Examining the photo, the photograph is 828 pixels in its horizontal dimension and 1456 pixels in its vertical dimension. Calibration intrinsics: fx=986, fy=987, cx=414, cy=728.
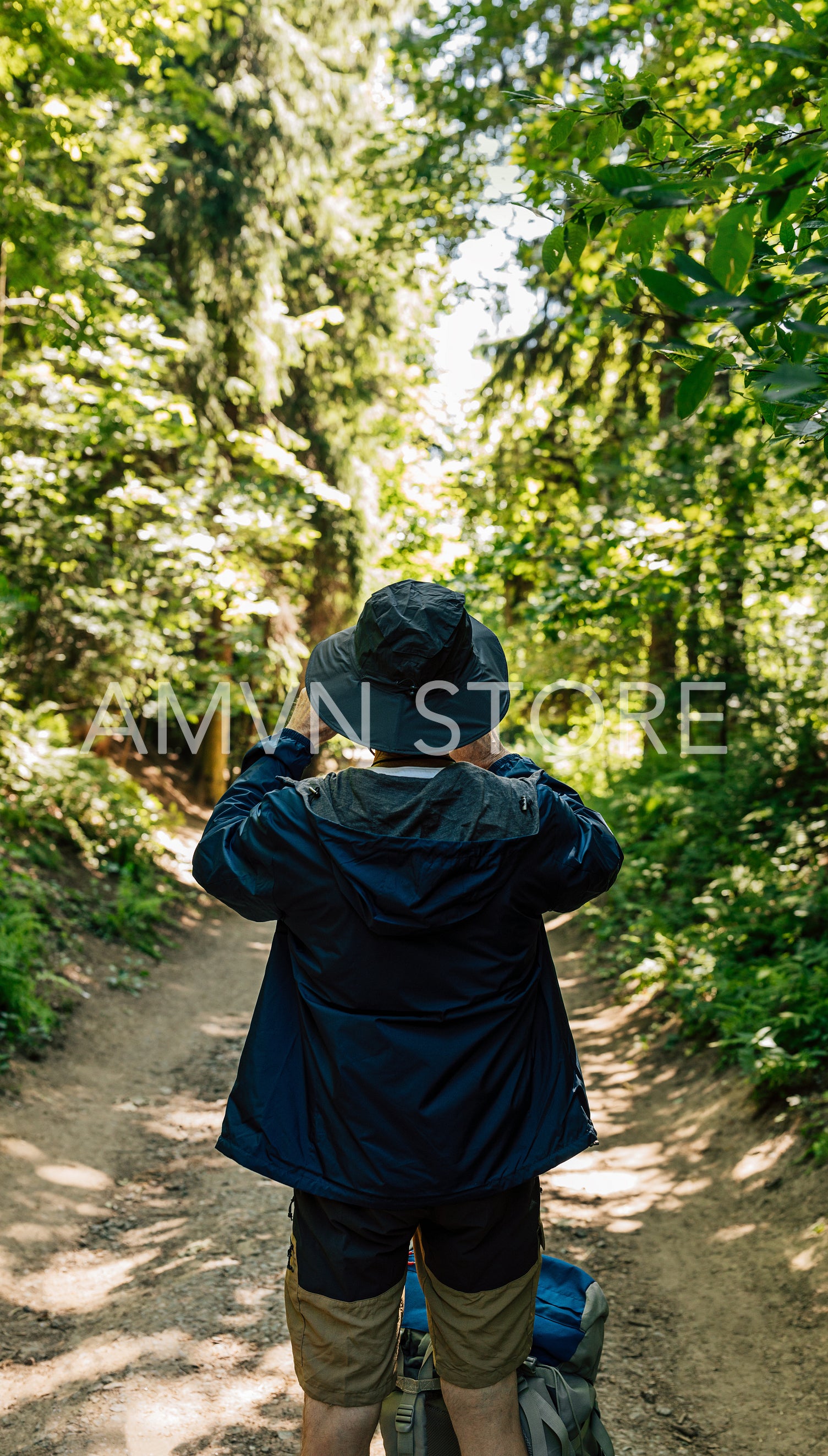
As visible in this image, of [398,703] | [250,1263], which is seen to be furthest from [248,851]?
[250,1263]

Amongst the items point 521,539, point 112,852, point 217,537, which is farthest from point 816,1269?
point 217,537

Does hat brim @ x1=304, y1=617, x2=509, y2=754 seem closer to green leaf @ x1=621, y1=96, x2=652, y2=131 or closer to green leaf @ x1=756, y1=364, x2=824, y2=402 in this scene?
green leaf @ x1=756, y1=364, x2=824, y2=402

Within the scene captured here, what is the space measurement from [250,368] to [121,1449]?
1232 centimetres

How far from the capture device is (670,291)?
4.48 ft

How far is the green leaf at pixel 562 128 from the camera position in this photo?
2264 millimetres

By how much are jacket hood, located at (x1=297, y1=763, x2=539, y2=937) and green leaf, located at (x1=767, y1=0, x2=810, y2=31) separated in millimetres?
1744

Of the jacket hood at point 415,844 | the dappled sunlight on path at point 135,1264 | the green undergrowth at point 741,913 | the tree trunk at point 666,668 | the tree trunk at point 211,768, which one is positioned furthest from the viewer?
the tree trunk at point 211,768

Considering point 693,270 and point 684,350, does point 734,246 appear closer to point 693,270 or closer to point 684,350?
point 693,270

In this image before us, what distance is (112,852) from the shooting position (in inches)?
402

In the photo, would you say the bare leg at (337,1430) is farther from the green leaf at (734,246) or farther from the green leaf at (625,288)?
the green leaf at (625,288)

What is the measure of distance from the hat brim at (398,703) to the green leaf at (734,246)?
812mm

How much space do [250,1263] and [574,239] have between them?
153 inches

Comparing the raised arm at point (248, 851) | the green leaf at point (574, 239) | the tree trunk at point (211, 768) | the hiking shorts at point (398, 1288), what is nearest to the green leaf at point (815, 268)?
the green leaf at point (574, 239)

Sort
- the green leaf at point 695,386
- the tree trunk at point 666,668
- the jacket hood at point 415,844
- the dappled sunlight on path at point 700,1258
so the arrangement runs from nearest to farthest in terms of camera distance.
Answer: the green leaf at point 695,386 < the jacket hood at point 415,844 < the dappled sunlight on path at point 700,1258 < the tree trunk at point 666,668
